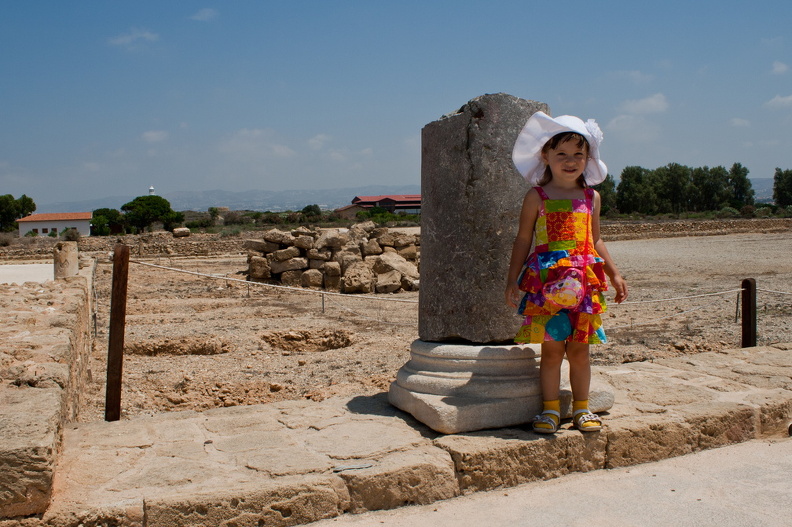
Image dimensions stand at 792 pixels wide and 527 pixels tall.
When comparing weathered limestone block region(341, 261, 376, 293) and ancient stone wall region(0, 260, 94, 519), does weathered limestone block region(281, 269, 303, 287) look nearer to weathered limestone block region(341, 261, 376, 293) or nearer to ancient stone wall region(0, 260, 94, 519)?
weathered limestone block region(341, 261, 376, 293)

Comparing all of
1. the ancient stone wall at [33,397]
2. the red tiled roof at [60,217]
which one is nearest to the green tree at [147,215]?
the red tiled roof at [60,217]

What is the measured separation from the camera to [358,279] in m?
15.1

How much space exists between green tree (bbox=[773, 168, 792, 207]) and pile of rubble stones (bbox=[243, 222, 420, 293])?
6669cm

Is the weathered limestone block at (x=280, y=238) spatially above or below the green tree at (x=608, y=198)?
below

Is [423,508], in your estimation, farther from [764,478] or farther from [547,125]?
[547,125]

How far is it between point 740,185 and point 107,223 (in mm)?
63211

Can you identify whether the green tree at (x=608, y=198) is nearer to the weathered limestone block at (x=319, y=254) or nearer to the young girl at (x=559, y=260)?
the weathered limestone block at (x=319, y=254)

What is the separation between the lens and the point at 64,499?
105 inches

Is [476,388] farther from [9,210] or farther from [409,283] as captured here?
[9,210]

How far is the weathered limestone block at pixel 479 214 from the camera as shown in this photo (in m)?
3.76

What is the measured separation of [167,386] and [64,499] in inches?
159

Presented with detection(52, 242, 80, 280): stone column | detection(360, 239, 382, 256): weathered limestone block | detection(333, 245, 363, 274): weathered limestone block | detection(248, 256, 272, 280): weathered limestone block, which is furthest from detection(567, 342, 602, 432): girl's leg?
detection(248, 256, 272, 280): weathered limestone block

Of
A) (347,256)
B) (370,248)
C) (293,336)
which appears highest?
(370,248)

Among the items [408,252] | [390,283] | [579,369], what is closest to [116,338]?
[579,369]
